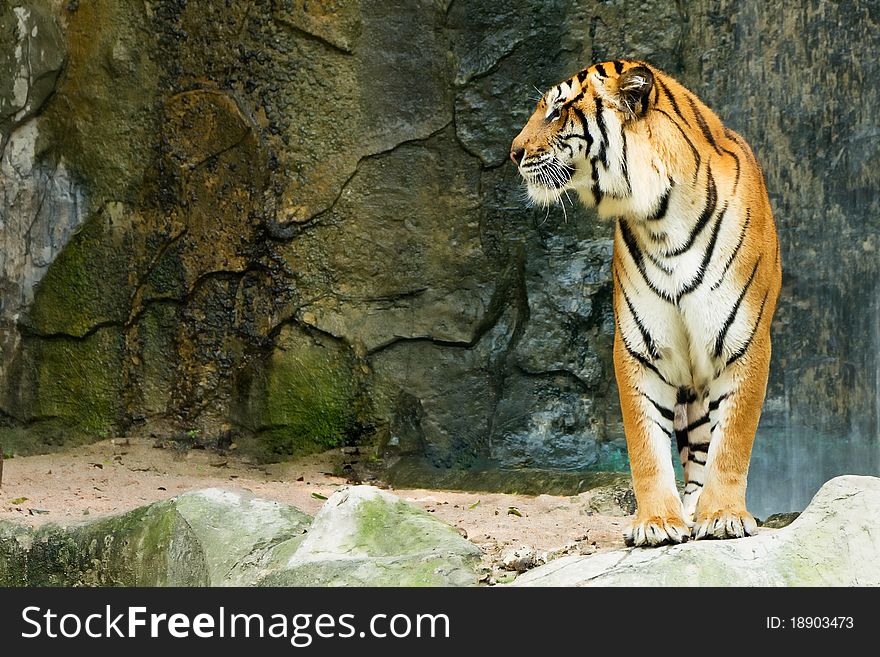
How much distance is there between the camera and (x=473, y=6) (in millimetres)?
7230

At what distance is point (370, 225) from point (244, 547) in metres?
3.04

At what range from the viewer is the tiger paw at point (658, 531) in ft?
12.3

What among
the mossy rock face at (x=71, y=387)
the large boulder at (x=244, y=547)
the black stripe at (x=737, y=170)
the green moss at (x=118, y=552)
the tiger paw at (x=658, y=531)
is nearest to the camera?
the tiger paw at (x=658, y=531)

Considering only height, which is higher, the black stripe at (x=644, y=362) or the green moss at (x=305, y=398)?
the black stripe at (x=644, y=362)

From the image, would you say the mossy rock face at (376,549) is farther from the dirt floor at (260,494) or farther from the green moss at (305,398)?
the green moss at (305,398)

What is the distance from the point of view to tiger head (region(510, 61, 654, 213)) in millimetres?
3975

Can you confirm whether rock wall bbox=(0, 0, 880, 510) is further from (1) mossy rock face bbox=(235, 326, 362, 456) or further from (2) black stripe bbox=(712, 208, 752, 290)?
(2) black stripe bbox=(712, 208, 752, 290)

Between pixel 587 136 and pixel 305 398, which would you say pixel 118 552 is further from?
pixel 587 136

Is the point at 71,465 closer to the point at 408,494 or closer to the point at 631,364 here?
the point at 408,494

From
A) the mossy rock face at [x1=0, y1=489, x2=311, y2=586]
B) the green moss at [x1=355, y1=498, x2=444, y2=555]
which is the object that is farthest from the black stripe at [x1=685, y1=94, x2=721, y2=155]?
the mossy rock face at [x1=0, y1=489, x2=311, y2=586]

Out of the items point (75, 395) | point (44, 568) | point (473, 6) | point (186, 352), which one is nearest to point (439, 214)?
point (473, 6)

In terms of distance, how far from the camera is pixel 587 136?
402 centimetres

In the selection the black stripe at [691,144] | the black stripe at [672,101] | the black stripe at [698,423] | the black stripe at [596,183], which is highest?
the black stripe at [672,101]

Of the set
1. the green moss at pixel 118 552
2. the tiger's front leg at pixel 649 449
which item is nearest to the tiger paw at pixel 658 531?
the tiger's front leg at pixel 649 449
